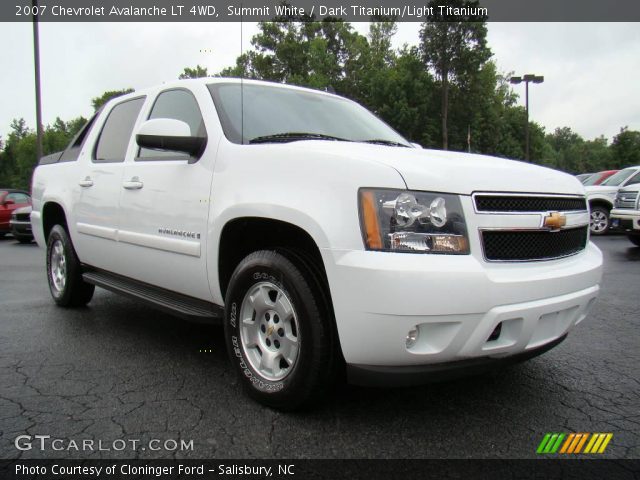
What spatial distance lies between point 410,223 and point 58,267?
4.22 metres

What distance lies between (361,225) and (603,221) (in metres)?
12.8

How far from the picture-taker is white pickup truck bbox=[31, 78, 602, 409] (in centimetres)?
221

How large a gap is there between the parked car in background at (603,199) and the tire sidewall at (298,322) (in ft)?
40.4

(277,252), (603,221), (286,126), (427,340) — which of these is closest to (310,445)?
(427,340)

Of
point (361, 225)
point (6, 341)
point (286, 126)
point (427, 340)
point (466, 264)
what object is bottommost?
point (6, 341)

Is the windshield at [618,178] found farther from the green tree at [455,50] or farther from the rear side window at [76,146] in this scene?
the green tree at [455,50]

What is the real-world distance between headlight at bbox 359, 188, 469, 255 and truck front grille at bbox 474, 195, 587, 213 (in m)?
0.17

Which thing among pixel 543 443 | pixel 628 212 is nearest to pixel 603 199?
pixel 628 212

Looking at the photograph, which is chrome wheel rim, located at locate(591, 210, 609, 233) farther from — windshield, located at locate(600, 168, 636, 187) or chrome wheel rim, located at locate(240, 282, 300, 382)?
chrome wheel rim, located at locate(240, 282, 300, 382)

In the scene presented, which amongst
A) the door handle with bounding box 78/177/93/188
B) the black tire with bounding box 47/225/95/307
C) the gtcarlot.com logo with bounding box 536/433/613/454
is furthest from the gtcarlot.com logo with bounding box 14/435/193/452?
the black tire with bounding box 47/225/95/307

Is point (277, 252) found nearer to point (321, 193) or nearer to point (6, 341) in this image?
point (321, 193)

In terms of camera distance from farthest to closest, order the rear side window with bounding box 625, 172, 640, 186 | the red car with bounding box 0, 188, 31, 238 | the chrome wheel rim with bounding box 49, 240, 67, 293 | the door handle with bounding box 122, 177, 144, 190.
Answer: the red car with bounding box 0, 188, 31, 238 < the rear side window with bounding box 625, 172, 640, 186 < the chrome wheel rim with bounding box 49, 240, 67, 293 < the door handle with bounding box 122, 177, 144, 190

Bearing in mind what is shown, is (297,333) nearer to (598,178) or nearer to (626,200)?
(626,200)

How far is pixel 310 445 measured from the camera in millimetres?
2326
